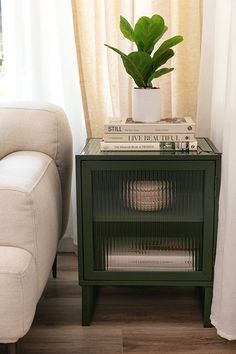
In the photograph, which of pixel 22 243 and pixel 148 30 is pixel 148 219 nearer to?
pixel 22 243

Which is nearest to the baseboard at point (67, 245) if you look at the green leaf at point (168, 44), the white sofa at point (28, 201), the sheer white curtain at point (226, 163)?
the white sofa at point (28, 201)

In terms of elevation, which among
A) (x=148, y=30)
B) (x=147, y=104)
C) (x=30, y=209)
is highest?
(x=148, y=30)

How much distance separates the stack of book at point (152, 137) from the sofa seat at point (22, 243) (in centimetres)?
32

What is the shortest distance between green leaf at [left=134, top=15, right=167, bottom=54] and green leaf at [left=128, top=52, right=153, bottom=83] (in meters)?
0.05

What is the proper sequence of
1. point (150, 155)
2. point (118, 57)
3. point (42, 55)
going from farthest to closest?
point (42, 55) → point (118, 57) → point (150, 155)

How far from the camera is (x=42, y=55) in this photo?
2.44 meters

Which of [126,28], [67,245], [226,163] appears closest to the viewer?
[226,163]

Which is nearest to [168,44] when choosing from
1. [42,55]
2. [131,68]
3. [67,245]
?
[131,68]

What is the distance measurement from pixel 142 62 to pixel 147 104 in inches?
6.0

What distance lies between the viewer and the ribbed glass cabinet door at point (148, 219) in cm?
192

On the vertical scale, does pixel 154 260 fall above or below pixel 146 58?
below

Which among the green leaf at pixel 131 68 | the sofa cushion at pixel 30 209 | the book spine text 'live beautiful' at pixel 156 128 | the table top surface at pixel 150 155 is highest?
the green leaf at pixel 131 68

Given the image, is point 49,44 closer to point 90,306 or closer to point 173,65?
point 173,65

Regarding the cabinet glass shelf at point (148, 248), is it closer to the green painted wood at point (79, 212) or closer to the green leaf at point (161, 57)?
the green painted wood at point (79, 212)
